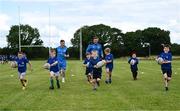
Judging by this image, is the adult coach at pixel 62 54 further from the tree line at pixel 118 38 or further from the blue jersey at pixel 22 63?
the tree line at pixel 118 38

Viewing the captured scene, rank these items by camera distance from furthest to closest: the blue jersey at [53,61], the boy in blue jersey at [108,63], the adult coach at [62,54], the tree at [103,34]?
the tree at [103,34] → the boy in blue jersey at [108,63] → the adult coach at [62,54] → the blue jersey at [53,61]

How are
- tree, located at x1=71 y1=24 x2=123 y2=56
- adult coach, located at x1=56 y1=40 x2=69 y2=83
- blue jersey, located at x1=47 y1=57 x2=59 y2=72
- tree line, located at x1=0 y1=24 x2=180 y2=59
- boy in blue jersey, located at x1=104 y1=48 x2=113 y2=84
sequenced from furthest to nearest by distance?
tree, located at x1=71 y1=24 x2=123 y2=56 → tree line, located at x1=0 y1=24 x2=180 y2=59 → boy in blue jersey, located at x1=104 y1=48 x2=113 y2=84 → adult coach, located at x1=56 y1=40 x2=69 y2=83 → blue jersey, located at x1=47 y1=57 x2=59 y2=72

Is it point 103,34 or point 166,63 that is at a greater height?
point 103,34

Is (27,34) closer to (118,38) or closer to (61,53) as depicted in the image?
(118,38)

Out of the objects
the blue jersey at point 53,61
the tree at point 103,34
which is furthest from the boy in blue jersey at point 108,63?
the tree at point 103,34

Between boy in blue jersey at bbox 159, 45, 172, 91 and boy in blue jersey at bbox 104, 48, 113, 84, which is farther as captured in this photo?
boy in blue jersey at bbox 104, 48, 113, 84

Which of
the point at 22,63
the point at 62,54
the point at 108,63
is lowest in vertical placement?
the point at 108,63

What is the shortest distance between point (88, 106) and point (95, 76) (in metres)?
5.67

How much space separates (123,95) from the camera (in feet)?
60.4

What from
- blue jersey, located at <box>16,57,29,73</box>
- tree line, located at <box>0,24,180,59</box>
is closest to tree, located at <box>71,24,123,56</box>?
tree line, located at <box>0,24,180,59</box>

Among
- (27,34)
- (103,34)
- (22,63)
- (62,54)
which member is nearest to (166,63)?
(22,63)

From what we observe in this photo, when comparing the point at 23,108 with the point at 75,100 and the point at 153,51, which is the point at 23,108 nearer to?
the point at 75,100

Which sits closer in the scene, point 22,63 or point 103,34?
point 22,63

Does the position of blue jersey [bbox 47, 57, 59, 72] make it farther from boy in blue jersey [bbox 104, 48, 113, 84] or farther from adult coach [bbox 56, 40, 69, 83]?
boy in blue jersey [bbox 104, 48, 113, 84]
